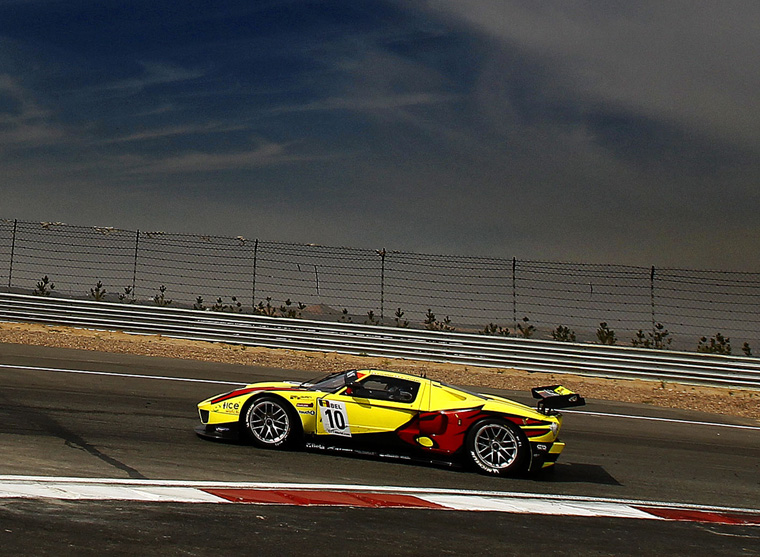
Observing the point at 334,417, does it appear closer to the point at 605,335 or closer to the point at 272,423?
the point at 272,423

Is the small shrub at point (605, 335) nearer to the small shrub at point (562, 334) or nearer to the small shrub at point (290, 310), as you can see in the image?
the small shrub at point (562, 334)

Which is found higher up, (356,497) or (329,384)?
(329,384)

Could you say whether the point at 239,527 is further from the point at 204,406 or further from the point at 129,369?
the point at 129,369

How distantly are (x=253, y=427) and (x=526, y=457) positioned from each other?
3.09m

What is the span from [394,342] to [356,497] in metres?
13.0

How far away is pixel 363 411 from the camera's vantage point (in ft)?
29.6

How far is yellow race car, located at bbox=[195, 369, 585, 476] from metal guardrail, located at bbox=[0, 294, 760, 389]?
10.6 m

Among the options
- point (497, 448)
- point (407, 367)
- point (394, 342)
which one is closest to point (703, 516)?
point (497, 448)

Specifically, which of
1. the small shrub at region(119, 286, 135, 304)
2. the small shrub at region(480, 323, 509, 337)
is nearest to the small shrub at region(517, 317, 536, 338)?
the small shrub at region(480, 323, 509, 337)

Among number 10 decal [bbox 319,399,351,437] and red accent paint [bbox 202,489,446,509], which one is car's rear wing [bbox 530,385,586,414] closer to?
number 10 decal [bbox 319,399,351,437]

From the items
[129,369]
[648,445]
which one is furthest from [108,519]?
[129,369]

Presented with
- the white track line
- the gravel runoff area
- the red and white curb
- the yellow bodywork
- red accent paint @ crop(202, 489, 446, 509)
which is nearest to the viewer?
the red and white curb

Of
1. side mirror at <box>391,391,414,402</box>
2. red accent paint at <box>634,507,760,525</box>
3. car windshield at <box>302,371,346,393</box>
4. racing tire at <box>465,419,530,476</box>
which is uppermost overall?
car windshield at <box>302,371,346,393</box>

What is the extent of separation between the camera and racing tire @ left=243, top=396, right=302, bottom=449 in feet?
29.5
